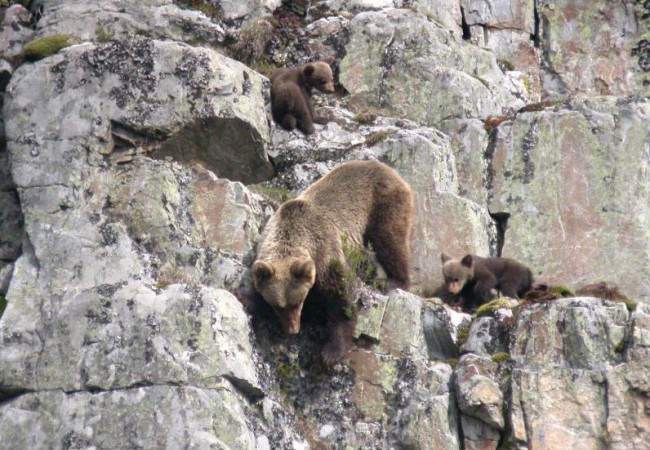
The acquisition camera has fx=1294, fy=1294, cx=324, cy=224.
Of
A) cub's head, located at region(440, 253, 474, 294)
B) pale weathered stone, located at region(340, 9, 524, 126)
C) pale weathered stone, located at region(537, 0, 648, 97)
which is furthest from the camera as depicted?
pale weathered stone, located at region(537, 0, 648, 97)

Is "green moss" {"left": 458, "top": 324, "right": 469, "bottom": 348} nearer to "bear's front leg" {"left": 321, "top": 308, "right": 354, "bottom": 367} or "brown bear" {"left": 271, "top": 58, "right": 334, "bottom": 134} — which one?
"bear's front leg" {"left": 321, "top": 308, "right": 354, "bottom": 367}

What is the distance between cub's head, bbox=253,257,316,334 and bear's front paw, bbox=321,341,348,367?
460 mm

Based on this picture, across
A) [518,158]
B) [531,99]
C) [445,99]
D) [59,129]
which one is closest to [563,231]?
[518,158]

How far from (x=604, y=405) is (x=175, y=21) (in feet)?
29.8

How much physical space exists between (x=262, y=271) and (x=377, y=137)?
4282 mm

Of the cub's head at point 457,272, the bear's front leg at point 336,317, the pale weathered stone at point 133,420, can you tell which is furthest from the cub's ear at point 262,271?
the cub's head at point 457,272

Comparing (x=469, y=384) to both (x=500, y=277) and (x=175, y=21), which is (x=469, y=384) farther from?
(x=175, y=21)

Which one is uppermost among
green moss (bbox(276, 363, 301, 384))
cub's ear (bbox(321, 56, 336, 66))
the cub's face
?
the cub's face

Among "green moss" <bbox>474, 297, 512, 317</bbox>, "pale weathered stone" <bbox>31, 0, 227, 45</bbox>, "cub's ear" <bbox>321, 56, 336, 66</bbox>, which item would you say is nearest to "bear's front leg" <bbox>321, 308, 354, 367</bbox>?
"green moss" <bbox>474, 297, 512, 317</bbox>

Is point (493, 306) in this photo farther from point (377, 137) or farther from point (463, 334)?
point (377, 137)

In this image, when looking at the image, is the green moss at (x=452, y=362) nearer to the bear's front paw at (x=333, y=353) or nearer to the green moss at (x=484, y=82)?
the bear's front paw at (x=333, y=353)

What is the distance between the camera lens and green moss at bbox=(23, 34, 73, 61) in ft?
61.6

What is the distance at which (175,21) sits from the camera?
20469 millimetres

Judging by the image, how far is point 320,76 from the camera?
20734mm
